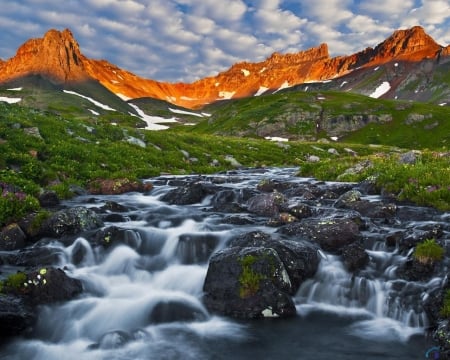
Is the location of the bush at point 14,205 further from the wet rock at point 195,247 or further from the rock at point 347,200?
the rock at point 347,200

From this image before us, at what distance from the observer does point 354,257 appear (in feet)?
37.3

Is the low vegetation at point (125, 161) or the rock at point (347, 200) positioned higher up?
the low vegetation at point (125, 161)

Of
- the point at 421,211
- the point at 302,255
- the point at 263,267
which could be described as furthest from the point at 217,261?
the point at 421,211

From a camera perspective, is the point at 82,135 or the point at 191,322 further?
the point at 82,135

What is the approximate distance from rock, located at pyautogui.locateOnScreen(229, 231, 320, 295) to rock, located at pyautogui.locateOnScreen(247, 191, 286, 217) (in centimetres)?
405

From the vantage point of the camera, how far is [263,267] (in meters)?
9.79

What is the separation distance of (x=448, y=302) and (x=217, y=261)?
5400 mm

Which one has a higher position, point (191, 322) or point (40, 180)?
point (40, 180)

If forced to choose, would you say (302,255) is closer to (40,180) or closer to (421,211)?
(421,211)

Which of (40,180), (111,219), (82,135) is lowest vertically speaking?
(111,219)

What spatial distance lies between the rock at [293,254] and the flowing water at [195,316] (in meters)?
0.26

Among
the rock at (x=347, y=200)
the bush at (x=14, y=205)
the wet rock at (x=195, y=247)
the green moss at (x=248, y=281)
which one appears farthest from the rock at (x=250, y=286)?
the bush at (x=14, y=205)

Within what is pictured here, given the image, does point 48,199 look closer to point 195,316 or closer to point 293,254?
point 195,316

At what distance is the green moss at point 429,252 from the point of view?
10.4 m
